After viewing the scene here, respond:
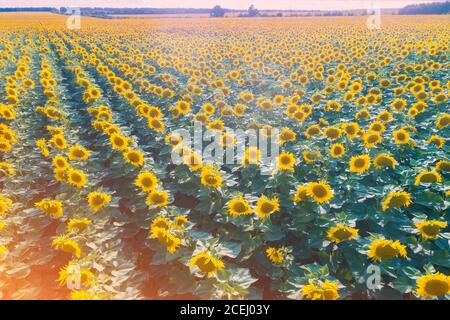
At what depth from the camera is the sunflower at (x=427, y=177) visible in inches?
159

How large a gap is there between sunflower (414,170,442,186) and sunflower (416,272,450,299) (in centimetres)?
160

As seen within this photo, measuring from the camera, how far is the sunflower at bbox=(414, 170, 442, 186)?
405 cm

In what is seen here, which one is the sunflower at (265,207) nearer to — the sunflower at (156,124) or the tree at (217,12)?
the sunflower at (156,124)

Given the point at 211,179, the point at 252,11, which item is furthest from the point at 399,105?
the point at 252,11

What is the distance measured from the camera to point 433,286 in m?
2.75

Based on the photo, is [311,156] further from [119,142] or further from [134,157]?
[119,142]

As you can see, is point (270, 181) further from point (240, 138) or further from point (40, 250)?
point (40, 250)

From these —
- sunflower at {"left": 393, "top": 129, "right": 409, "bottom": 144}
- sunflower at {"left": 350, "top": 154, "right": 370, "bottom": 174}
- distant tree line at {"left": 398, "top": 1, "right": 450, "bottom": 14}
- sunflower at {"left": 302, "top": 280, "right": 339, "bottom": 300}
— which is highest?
distant tree line at {"left": 398, "top": 1, "right": 450, "bottom": 14}

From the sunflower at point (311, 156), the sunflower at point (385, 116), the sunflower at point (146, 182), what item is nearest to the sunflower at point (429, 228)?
the sunflower at point (311, 156)

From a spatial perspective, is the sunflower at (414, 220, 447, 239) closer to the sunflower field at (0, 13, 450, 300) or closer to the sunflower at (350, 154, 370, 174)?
the sunflower field at (0, 13, 450, 300)

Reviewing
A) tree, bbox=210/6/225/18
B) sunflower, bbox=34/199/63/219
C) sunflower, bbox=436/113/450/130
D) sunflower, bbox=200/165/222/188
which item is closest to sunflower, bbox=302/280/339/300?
sunflower, bbox=200/165/222/188

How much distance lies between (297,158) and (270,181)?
980 millimetres

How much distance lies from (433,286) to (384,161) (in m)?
2.10

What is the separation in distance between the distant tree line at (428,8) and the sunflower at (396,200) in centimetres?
7332
